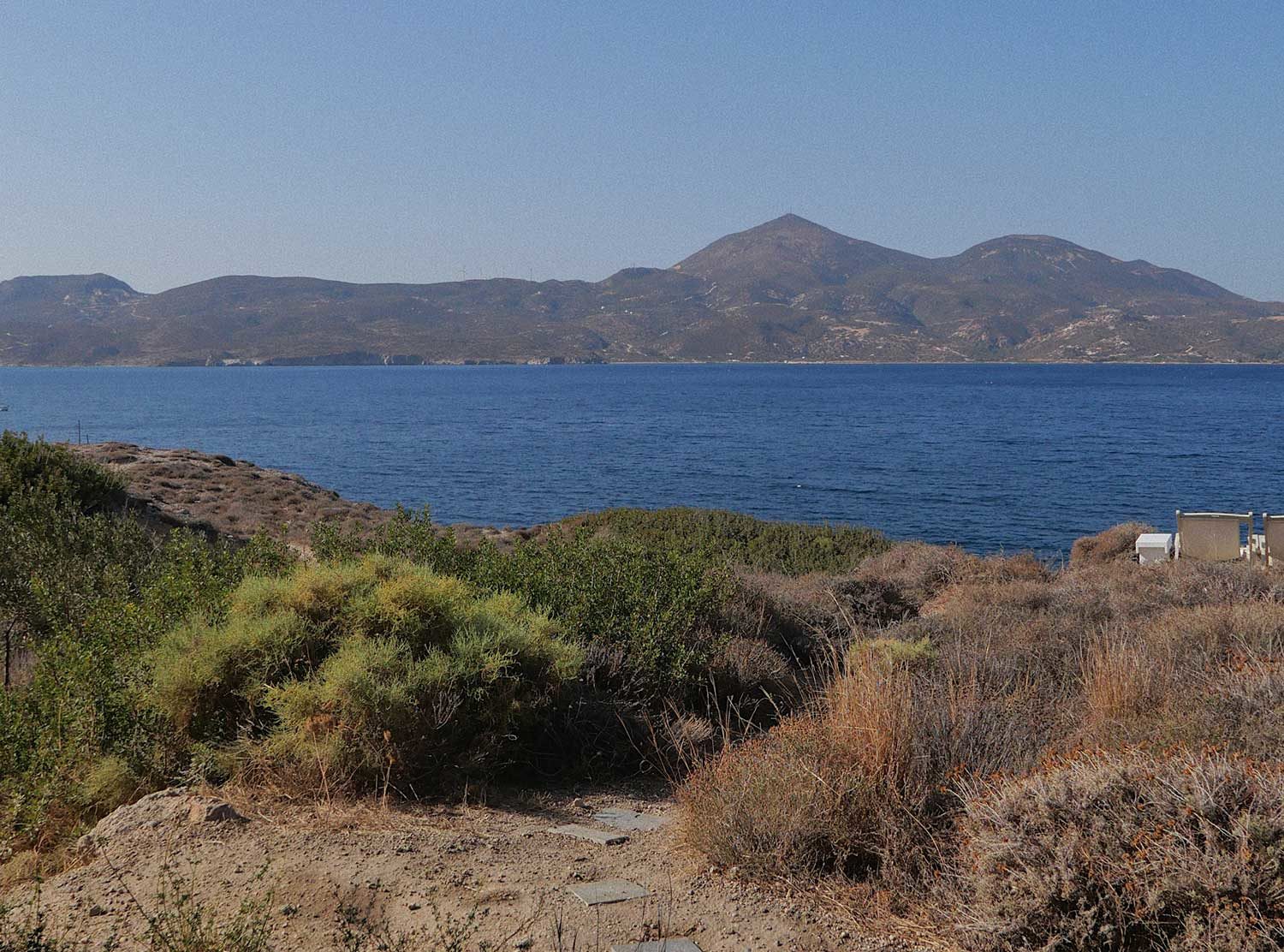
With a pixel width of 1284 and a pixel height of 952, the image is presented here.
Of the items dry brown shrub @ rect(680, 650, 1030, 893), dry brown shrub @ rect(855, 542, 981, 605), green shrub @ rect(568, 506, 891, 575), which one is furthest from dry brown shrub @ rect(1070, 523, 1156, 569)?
dry brown shrub @ rect(680, 650, 1030, 893)

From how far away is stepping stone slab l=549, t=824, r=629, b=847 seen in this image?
14.9 feet

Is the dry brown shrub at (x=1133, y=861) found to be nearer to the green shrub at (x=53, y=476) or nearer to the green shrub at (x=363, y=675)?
the green shrub at (x=363, y=675)

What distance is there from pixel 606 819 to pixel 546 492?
Answer: 1528 inches

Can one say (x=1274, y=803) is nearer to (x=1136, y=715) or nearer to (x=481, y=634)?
(x=1136, y=715)

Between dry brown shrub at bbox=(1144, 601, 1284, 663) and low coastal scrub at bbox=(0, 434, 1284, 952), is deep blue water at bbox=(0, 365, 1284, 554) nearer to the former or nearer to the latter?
dry brown shrub at bbox=(1144, 601, 1284, 663)

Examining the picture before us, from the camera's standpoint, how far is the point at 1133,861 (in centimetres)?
315

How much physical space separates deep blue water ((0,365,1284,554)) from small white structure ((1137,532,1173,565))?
489 inches

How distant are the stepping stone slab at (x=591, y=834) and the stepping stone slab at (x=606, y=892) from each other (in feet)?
2.10

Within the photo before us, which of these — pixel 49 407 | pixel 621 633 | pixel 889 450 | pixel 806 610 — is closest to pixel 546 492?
pixel 889 450

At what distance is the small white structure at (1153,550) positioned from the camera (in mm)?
17125

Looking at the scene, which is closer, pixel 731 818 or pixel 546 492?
pixel 731 818

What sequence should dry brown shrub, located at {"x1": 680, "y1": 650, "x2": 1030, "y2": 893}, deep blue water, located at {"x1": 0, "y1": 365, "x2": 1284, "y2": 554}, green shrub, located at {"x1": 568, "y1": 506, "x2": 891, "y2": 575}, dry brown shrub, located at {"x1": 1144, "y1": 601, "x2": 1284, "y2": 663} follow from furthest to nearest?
1. deep blue water, located at {"x1": 0, "y1": 365, "x2": 1284, "y2": 554}
2. green shrub, located at {"x1": 568, "y1": 506, "x2": 891, "y2": 575}
3. dry brown shrub, located at {"x1": 1144, "y1": 601, "x2": 1284, "y2": 663}
4. dry brown shrub, located at {"x1": 680, "y1": 650, "x2": 1030, "y2": 893}

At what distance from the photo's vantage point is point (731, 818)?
159 inches

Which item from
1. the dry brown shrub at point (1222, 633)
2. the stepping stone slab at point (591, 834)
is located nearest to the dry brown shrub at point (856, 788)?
the stepping stone slab at point (591, 834)
